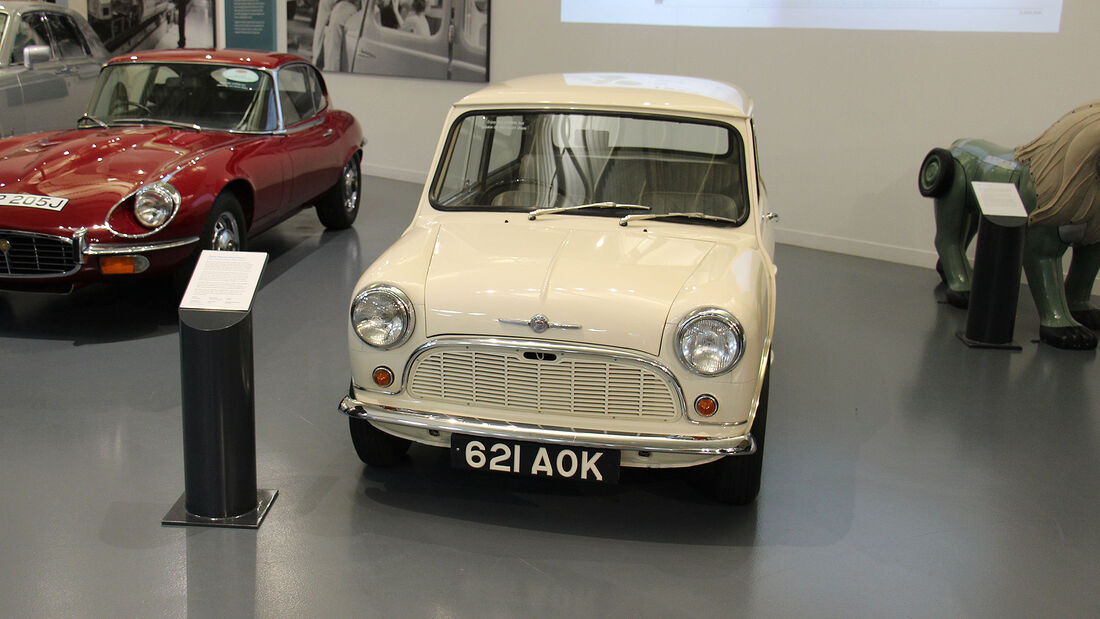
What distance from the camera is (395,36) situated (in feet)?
34.7

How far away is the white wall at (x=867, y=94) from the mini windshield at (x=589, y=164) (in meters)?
4.23

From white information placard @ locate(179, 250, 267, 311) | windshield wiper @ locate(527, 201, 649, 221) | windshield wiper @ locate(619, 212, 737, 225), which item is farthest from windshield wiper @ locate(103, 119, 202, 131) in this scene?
windshield wiper @ locate(619, 212, 737, 225)

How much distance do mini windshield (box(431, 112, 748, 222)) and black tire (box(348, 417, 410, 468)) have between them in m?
0.99

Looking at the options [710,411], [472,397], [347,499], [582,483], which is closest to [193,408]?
[347,499]

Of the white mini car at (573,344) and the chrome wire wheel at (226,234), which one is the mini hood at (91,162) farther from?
the white mini car at (573,344)

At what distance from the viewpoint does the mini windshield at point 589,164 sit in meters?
3.89

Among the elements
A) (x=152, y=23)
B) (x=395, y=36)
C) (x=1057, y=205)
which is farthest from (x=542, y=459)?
(x=152, y=23)

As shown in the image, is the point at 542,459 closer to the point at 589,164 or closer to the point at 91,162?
the point at 589,164

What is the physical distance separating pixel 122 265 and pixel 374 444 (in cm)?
219

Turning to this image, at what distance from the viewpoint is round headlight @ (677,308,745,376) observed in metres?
3.03

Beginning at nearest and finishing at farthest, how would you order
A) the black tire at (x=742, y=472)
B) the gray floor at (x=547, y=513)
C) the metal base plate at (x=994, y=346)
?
1. the gray floor at (x=547, y=513)
2. the black tire at (x=742, y=472)
3. the metal base plate at (x=994, y=346)

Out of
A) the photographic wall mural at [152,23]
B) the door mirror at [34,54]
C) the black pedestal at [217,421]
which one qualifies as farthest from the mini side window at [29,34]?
the black pedestal at [217,421]

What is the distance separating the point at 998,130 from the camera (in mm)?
7176

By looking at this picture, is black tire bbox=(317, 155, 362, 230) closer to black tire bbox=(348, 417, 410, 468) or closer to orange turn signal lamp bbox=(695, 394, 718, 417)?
black tire bbox=(348, 417, 410, 468)
